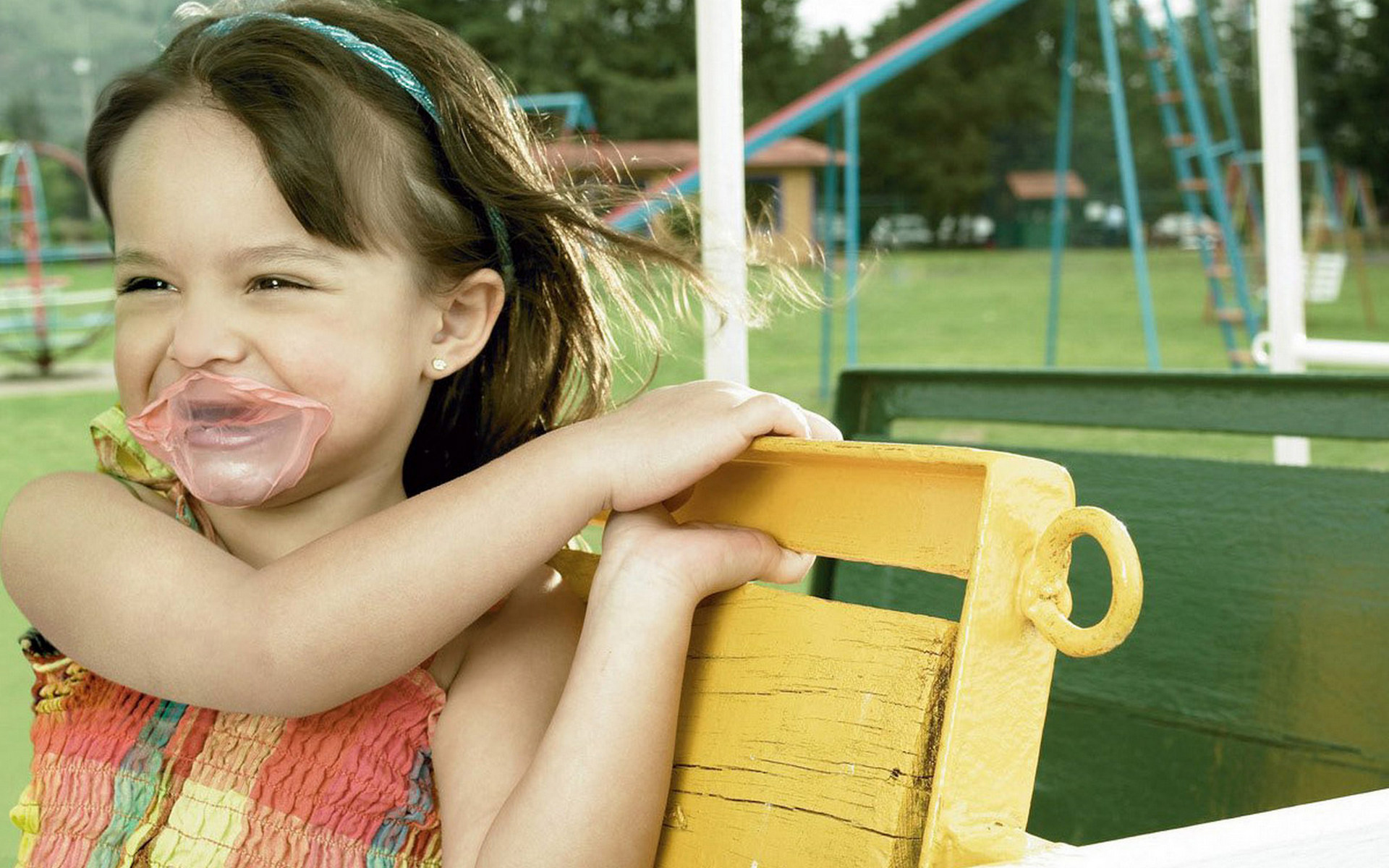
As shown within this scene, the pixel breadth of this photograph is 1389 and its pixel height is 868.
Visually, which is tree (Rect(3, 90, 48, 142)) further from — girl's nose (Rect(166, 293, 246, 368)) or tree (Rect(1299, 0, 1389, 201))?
tree (Rect(1299, 0, 1389, 201))

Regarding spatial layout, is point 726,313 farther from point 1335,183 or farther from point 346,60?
point 1335,183

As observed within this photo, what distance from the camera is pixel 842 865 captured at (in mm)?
777

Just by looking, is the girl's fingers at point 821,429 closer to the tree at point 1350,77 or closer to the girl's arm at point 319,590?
the girl's arm at point 319,590

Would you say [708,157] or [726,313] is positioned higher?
[708,157]

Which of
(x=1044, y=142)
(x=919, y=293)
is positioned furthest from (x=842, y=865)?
(x=1044, y=142)

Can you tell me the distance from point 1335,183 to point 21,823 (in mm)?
17720

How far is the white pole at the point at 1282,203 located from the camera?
2.15m

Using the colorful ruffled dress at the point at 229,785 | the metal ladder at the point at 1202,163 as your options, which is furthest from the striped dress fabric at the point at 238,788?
the metal ladder at the point at 1202,163

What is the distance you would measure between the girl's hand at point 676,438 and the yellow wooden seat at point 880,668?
0.8 inches

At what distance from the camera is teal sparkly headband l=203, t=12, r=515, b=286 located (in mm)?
1060

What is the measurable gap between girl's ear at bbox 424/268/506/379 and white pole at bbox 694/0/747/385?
0.21 meters

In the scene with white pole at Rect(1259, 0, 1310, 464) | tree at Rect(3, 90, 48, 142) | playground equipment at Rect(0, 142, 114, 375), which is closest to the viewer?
white pole at Rect(1259, 0, 1310, 464)

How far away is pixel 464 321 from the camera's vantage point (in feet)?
3.64

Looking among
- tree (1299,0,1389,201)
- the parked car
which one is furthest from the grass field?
the parked car
